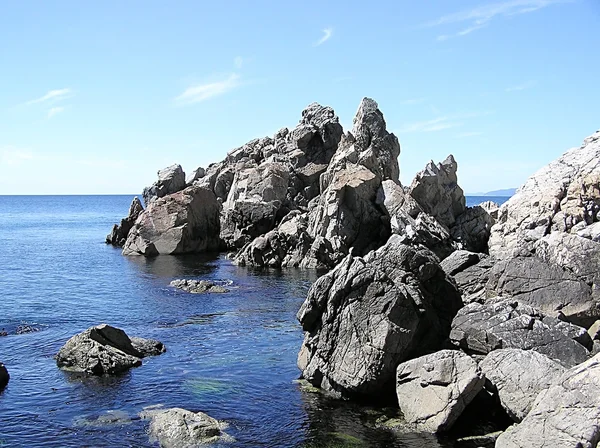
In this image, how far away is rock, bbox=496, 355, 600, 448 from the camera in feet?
53.4

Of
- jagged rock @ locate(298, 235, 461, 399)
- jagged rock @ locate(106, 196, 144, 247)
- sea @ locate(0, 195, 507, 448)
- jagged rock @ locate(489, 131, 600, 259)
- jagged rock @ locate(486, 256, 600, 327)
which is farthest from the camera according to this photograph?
→ jagged rock @ locate(106, 196, 144, 247)

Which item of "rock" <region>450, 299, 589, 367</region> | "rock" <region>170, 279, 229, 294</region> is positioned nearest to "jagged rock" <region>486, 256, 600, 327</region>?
"rock" <region>450, 299, 589, 367</region>

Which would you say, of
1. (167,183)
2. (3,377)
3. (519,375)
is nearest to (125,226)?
(167,183)

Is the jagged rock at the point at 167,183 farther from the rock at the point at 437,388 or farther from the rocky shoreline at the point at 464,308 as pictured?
the rock at the point at 437,388

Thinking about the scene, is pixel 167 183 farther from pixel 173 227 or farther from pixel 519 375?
pixel 519 375

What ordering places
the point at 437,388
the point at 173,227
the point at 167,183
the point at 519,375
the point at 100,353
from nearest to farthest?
the point at 519,375
the point at 437,388
the point at 100,353
the point at 173,227
the point at 167,183

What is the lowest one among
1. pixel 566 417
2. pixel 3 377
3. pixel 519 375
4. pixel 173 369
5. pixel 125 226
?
pixel 173 369

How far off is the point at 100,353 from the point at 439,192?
4656 centimetres

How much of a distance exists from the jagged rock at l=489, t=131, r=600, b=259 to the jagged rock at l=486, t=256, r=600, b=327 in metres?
12.7

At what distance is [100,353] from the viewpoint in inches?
1142

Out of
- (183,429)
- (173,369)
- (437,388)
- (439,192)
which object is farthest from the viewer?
(439,192)

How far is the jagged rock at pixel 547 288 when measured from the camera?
2719cm

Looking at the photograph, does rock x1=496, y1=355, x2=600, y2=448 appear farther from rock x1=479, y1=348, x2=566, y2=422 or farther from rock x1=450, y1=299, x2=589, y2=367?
rock x1=450, y1=299, x2=589, y2=367

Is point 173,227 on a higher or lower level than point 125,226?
lower
